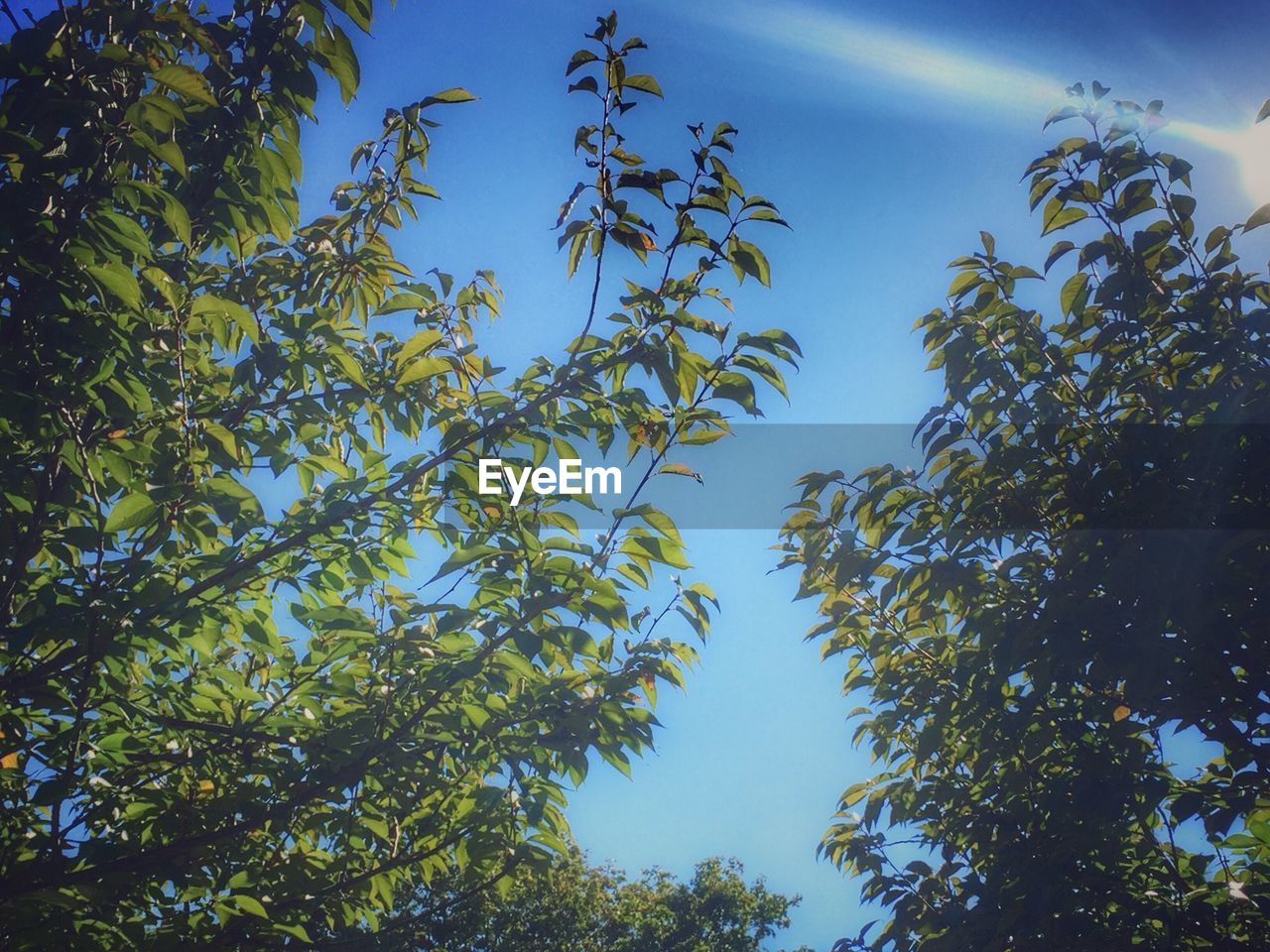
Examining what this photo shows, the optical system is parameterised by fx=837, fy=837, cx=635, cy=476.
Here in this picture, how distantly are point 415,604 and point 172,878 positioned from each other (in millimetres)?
1269

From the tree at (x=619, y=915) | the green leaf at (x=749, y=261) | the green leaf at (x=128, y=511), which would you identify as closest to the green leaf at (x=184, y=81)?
the green leaf at (x=128, y=511)

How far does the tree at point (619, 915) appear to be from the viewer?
2520 centimetres

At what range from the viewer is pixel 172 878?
9.85 feet

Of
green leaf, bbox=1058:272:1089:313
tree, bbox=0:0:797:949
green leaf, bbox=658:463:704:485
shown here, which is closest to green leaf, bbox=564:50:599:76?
tree, bbox=0:0:797:949

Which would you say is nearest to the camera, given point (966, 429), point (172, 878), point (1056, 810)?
point (172, 878)

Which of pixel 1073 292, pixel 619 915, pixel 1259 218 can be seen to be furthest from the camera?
pixel 619 915

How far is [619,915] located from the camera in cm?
2766

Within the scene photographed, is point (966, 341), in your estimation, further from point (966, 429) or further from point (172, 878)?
point (172, 878)

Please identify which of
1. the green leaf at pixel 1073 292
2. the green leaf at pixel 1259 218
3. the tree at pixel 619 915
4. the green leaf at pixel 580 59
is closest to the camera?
the green leaf at pixel 580 59

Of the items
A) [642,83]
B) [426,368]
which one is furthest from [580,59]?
[426,368]

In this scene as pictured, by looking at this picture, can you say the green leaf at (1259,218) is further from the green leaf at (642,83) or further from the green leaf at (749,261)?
the green leaf at (642,83)

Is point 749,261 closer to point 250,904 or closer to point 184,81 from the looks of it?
point 184,81

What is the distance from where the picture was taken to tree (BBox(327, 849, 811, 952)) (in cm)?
2520

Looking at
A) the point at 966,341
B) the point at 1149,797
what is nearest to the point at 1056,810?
the point at 1149,797
